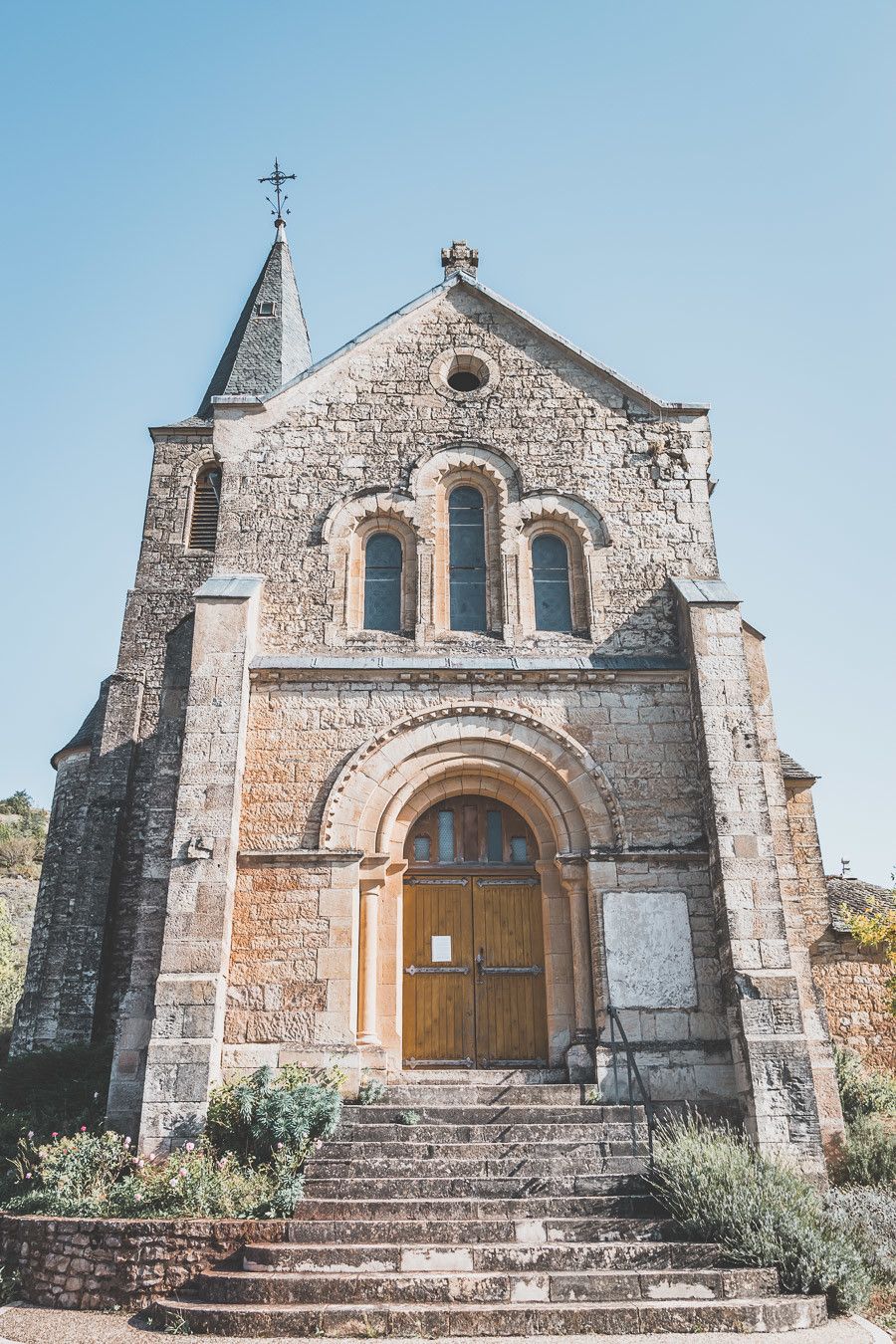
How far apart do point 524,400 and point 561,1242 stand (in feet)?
31.1

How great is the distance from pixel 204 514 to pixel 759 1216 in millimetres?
16242

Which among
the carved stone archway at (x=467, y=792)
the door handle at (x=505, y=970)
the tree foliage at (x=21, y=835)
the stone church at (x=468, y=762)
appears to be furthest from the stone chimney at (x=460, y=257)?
the tree foliage at (x=21, y=835)

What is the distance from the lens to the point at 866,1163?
1013cm

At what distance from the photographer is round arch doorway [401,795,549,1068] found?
1081 cm

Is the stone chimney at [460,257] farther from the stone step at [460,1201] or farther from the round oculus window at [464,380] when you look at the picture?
the stone step at [460,1201]

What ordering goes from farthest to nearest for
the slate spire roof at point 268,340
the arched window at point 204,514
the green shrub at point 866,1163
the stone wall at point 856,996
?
the slate spire roof at point 268,340, the arched window at point 204,514, the stone wall at point 856,996, the green shrub at point 866,1163

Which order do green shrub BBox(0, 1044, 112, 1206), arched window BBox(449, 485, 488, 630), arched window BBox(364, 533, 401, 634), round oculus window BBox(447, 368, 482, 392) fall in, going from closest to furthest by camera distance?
green shrub BBox(0, 1044, 112, 1206) → arched window BBox(364, 533, 401, 634) → arched window BBox(449, 485, 488, 630) → round oculus window BBox(447, 368, 482, 392)

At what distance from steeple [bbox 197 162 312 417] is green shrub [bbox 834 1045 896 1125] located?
1533cm

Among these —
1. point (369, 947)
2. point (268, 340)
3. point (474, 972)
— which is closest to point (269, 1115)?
point (369, 947)

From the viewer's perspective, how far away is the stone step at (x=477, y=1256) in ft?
24.0

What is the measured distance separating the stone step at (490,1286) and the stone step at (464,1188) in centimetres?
105

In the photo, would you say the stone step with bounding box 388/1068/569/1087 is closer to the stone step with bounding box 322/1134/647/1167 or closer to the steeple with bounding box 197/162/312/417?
the stone step with bounding box 322/1134/647/1167

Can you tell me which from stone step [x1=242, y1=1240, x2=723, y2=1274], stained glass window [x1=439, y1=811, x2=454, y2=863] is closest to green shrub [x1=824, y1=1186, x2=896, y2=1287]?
stone step [x1=242, y1=1240, x2=723, y2=1274]

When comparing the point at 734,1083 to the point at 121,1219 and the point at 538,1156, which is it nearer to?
the point at 538,1156
